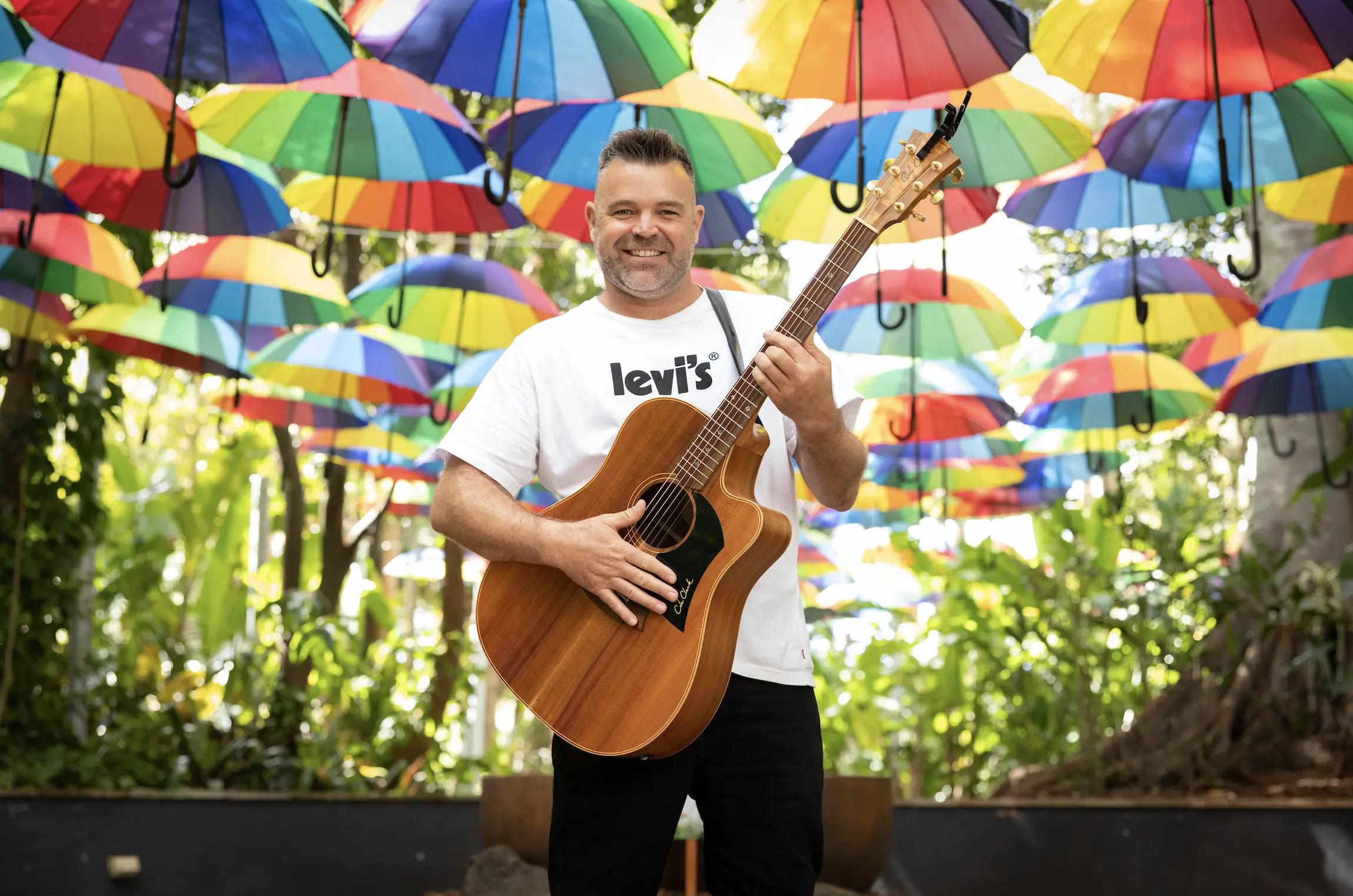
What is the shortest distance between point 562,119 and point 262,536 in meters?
14.8

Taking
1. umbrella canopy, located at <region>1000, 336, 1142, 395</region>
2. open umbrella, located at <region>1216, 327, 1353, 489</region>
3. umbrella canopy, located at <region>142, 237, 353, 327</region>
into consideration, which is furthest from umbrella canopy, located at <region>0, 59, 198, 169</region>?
open umbrella, located at <region>1216, 327, 1353, 489</region>

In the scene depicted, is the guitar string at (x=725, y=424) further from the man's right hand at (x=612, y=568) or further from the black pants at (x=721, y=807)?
the black pants at (x=721, y=807)

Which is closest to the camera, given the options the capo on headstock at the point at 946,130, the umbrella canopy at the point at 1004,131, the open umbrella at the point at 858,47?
the capo on headstock at the point at 946,130

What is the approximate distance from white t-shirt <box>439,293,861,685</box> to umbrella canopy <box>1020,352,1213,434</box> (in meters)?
4.87

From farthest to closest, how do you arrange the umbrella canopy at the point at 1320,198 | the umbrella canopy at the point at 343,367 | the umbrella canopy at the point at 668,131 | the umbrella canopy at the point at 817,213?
the umbrella canopy at the point at 343,367 → the umbrella canopy at the point at 817,213 → the umbrella canopy at the point at 1320,198 → the umbrella canopy at the point at 668,131

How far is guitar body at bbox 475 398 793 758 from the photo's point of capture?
235cm

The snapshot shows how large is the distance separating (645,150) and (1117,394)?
19.1 feet

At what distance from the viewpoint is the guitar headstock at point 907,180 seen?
2.52 meters

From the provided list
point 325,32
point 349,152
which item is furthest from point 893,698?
point 325,32

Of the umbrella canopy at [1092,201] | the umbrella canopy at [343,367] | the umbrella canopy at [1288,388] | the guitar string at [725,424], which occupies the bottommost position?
the guitar string at [725,424]

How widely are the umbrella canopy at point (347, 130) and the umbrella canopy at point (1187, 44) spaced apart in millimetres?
2521

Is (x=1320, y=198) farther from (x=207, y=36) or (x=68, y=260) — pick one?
(x=68, y=260)

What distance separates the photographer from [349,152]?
559 centimetres

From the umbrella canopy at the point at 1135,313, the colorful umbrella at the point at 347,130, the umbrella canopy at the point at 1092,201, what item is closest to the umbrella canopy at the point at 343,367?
the colorful umbrella at the point at 347,130
